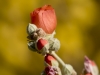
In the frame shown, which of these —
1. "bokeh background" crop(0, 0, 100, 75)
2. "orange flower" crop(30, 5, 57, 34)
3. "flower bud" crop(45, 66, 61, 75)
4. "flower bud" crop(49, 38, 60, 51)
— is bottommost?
"flower bud" crop(45, 66, 61, 75)

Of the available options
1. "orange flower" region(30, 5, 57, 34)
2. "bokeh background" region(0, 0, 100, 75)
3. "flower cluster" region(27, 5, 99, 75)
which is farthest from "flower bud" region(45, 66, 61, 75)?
"bokeh background" region(0, 0, 100, 75)

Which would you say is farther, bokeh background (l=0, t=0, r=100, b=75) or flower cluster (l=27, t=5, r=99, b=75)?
bokeh background (l=0, t=0, r=100, b=75)

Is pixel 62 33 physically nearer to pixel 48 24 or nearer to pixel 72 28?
pixel 72 28

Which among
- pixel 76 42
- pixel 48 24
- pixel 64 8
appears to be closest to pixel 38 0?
A: pixel 64 8

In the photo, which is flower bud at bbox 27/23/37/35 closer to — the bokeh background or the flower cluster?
the flower cluster

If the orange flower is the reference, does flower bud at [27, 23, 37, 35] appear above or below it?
below

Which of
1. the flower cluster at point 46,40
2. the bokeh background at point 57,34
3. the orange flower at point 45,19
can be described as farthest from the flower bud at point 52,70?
the bokeh background at point 57,34

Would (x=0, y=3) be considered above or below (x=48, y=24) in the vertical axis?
above
